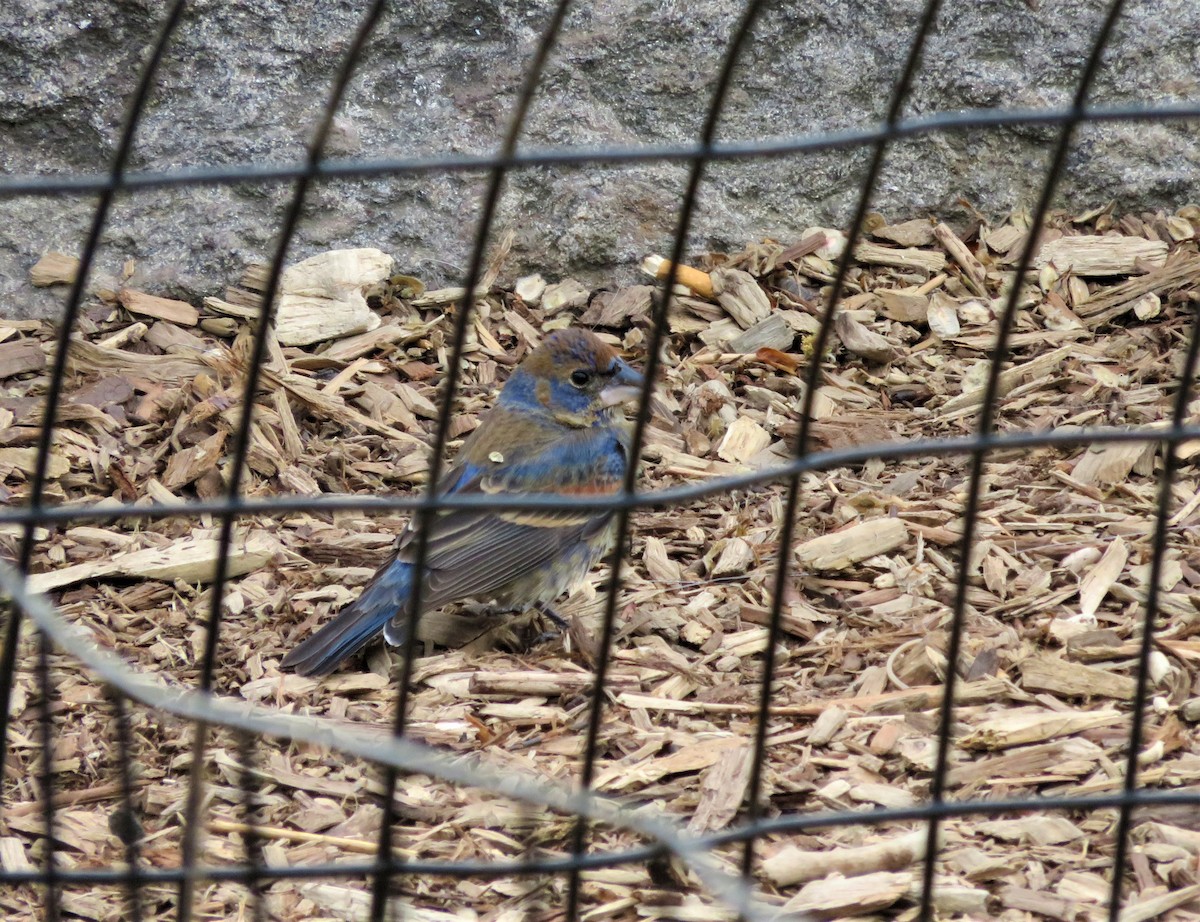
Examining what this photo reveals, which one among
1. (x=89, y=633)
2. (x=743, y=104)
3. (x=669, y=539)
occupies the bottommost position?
(x=89, y=633)

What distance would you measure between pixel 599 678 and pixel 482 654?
2.31 meters

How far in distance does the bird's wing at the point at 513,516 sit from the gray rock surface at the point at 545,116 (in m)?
1.29

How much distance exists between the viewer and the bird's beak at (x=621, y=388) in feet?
16.6

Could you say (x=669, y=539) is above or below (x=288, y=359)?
below

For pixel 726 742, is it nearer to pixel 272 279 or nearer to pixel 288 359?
pixel 272 279

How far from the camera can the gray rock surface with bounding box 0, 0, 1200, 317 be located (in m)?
5.72

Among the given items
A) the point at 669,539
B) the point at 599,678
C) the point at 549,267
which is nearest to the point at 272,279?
the point at 599,678

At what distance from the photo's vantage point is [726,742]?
12.3 ft

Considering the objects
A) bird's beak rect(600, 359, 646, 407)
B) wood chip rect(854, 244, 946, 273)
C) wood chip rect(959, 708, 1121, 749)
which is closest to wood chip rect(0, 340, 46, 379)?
bird's beak rect(600, 359, 646, 407)

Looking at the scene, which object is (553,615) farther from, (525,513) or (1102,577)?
(1102,577)

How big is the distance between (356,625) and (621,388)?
1.30m

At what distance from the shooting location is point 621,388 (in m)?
5.07

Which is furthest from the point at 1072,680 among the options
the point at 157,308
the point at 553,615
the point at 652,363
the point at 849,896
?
the point at 157,308

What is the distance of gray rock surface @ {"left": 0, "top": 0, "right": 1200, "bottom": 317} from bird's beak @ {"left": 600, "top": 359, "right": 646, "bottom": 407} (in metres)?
0.93
